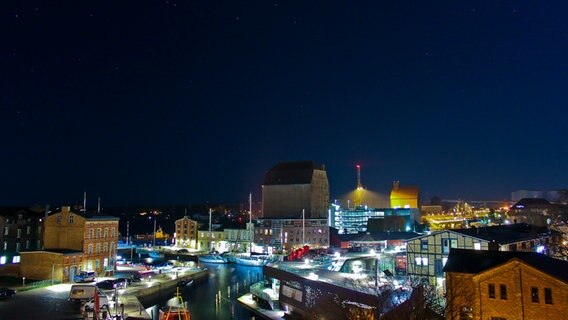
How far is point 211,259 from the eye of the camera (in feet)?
236

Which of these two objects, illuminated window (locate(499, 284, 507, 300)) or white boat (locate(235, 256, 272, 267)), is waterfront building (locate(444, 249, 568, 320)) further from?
white boat (locate(235, 256, 272, 267))

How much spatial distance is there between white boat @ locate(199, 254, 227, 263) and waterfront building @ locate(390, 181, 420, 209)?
2330 inches

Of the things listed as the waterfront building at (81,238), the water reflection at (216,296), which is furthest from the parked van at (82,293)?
the waterfront building at (81,238)

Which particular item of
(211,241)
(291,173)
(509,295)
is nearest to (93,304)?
(509,295)

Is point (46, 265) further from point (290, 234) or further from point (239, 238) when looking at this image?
point (239, 238)

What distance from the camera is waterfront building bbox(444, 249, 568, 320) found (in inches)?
744

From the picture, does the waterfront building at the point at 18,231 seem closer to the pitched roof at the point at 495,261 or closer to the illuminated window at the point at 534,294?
the pitched roof at the point at 495,261

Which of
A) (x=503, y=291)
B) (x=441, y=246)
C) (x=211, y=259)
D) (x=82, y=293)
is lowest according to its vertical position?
(x=211, y=259)

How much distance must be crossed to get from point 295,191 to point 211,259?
21.3m

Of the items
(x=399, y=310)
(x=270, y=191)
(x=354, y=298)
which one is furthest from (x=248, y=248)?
(x=399, y=310)

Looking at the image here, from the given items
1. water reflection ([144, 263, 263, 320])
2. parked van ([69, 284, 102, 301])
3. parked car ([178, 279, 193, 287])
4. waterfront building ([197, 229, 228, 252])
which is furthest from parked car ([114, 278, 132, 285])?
waterfront building ([197, 229, 228, 252])

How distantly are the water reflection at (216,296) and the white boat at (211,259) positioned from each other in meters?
9.08

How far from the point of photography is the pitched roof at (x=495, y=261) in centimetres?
1944

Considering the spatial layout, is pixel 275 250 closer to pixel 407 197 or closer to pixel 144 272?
pixel 144 272
